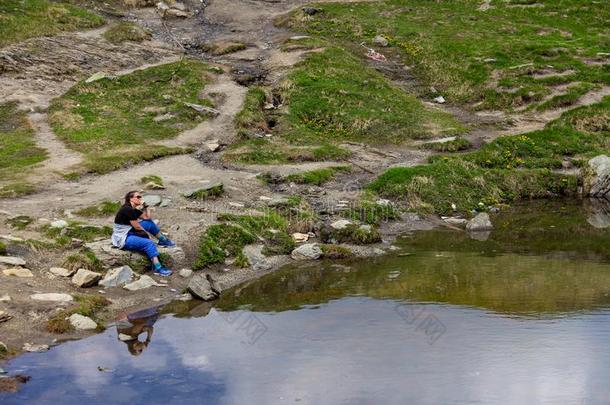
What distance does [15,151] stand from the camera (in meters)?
38.2

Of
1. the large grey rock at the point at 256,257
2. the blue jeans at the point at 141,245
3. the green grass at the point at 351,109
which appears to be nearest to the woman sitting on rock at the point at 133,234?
the blue jeans at the point at 141,245

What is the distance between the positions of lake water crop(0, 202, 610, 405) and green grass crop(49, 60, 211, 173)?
51.3 feet

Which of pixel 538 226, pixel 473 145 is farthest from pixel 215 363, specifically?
pixel 473 145

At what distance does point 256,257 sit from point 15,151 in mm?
17991

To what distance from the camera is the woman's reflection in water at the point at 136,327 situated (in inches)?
765

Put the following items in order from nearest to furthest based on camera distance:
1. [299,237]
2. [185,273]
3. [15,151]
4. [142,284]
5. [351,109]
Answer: [142,284] < [185,273] < [299,237] < [15,151] < [351,109]

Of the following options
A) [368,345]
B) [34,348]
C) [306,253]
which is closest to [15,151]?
[306,253]

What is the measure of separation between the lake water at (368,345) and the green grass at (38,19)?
3850 centimetres

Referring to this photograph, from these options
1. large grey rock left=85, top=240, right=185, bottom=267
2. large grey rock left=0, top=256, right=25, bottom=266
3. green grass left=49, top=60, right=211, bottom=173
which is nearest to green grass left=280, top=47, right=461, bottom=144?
green grass left=49, top=60, right=211, bottom=173

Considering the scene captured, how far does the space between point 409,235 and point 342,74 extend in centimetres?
2283

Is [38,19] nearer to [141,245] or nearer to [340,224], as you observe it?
[340,224]

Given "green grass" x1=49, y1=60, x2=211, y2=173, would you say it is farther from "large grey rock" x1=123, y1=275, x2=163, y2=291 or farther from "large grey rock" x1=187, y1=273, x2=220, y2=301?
"large grey rock" x1=187, y1=273, x2=220, y2=301

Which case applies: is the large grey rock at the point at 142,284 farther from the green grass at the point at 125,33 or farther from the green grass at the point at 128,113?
the green grass at the point at 125,33

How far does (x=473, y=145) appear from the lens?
140 ft
